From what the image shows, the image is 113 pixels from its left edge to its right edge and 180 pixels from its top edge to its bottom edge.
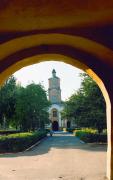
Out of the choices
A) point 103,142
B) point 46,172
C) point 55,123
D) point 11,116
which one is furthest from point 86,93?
point 55,123

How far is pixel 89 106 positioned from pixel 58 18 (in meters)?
22.0

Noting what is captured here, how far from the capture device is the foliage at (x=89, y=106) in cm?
2797

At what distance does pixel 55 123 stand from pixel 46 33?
79.3 metres

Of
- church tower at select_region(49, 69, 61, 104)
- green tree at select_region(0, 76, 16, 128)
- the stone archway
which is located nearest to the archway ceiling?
the stone archway

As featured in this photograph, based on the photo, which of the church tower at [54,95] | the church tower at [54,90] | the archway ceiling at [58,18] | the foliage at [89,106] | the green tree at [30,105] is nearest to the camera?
the archway ceiling at [58,18]

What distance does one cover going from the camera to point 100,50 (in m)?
9.09

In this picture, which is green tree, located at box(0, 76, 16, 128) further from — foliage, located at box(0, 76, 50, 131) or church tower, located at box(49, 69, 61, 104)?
church tower, located at box(49, 69, 61, 104)

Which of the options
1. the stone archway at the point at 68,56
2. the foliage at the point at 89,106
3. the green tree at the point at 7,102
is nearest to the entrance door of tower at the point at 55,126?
the green tree at the point at 7,102

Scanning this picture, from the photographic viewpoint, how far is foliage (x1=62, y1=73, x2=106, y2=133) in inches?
1101

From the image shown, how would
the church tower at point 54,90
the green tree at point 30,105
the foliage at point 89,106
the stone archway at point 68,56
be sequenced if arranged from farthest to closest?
the church tower at point 54,90 < the green tree at point 30,105 < the foliage at point 89,106 < the stone archway at point 68,56

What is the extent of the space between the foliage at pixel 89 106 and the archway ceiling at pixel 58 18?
19.9 meters

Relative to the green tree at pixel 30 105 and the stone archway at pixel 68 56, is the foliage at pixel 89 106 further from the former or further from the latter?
the stone archway at pixel 68 56

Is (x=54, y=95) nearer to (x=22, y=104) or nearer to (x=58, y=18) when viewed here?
(x=22, y=104)

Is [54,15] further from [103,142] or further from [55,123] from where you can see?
[55,123]
